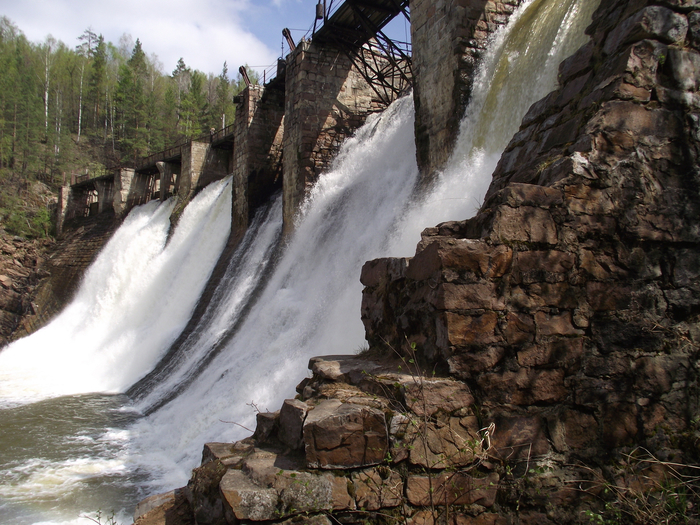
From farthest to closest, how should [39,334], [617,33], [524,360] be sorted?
[39,334], [617,33], [524,360]

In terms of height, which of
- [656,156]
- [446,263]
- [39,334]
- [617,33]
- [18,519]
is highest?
[617,33]

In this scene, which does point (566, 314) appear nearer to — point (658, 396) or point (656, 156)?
point (658, 396)

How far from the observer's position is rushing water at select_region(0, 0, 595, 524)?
6090 mm

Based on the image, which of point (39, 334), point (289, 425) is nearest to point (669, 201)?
point (289, 425)

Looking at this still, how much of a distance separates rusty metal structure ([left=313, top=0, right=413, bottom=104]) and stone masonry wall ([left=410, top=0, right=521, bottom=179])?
3305 mm

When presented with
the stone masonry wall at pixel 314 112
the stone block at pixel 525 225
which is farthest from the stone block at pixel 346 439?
the stone masonry wall at pixel 314 112

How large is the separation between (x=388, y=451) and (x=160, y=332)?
1143 cm

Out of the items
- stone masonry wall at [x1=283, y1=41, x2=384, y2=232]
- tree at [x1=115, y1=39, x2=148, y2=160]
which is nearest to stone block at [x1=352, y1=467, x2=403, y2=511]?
stone masonry wall at [x1=283, y1=41, x2=384, y2=232]

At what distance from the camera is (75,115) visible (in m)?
43.2

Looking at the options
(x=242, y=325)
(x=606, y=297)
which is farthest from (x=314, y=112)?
(x=606, y=297)

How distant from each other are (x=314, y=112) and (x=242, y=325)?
5.51 meters

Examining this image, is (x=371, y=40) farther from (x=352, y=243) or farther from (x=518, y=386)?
(x=518, y=386)

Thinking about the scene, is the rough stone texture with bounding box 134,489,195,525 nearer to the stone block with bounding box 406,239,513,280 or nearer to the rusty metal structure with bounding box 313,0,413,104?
the stone block with bounding box 406,239,513,280

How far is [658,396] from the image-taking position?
3059mm
